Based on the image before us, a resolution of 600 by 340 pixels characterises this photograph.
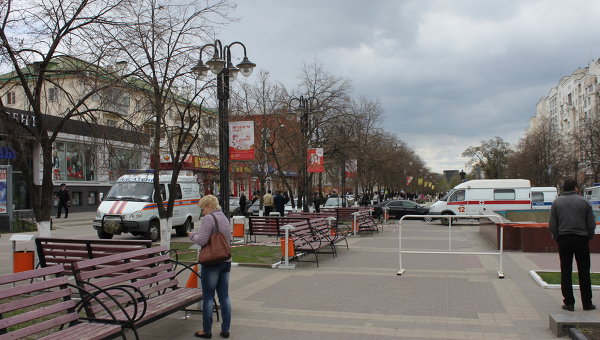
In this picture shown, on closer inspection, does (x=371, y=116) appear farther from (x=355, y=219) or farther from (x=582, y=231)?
(x=582, y=231)

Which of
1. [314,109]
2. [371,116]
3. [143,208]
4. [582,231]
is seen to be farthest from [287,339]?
[371,116]

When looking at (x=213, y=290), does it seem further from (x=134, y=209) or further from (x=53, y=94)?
(x=134, y=209)

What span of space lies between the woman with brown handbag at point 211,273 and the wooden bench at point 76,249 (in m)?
2.27

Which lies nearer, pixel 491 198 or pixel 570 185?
pixel 570 185

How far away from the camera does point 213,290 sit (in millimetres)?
6074

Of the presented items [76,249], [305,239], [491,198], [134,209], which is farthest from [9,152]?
[491,198]

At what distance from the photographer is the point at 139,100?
11.2 m

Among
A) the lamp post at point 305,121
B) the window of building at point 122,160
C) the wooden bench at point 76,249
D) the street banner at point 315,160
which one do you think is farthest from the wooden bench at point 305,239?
the lamp post at point 305,121

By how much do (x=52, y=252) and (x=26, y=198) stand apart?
32.5 meters

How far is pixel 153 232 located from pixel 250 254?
6354 millimetres

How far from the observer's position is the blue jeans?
6027 mm

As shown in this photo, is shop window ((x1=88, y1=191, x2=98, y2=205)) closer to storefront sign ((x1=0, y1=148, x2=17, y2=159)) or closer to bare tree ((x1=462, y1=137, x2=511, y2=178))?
storefront sign ((x1=0, y1=148, x2=17, y2=159))


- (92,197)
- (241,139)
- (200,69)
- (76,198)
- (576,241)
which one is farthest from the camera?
(92,197)

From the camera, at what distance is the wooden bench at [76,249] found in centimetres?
804
